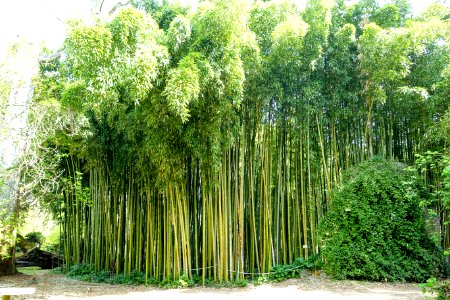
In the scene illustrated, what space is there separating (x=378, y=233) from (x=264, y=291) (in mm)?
1924

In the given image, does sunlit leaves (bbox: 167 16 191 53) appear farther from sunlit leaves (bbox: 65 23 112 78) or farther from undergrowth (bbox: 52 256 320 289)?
undergrowth (bbox: 52 256 320 289)

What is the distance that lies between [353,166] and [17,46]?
5.49 m

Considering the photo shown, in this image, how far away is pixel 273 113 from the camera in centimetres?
632

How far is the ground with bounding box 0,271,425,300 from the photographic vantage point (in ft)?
16.1

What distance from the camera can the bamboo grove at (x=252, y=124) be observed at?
523 cm

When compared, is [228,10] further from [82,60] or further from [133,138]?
[133,138]

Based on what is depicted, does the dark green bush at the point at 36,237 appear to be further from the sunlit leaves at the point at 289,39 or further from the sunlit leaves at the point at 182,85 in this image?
the sunlit leaves at the point at 289,39

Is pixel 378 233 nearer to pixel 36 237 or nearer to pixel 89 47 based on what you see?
pixel 89 47

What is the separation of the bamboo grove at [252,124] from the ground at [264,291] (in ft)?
1.41

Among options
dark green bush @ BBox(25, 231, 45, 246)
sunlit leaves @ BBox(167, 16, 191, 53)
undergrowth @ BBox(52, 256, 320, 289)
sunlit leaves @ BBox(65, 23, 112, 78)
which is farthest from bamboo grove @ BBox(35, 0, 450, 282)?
dark green bush @ BBox(25, 231, 45, 246)

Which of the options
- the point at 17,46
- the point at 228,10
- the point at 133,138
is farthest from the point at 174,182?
the point at 17,46

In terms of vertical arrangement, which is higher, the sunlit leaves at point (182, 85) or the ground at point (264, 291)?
the sunlit leaves at point (182, 85)

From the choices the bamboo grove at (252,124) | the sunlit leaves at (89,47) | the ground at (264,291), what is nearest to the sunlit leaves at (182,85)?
the bamboo grove at (252,124)

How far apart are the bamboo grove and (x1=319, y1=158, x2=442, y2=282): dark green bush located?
0.53 metres
